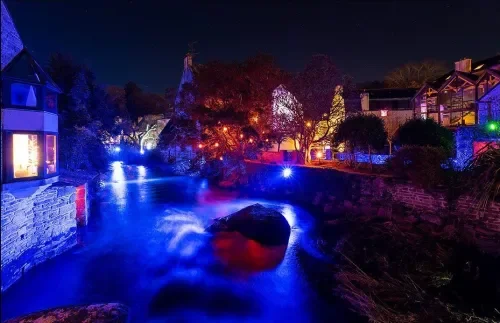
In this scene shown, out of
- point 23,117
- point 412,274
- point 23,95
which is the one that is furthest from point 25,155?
point 412,274

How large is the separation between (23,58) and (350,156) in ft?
64.4

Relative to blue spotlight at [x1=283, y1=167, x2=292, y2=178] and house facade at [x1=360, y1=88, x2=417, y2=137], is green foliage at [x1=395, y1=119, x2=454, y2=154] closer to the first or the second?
blue spotlight at [x1=283, y1=167, x2=292, y2=178]

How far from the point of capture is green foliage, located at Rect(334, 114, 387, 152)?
21.6 m

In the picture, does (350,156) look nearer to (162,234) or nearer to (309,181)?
(309,181)

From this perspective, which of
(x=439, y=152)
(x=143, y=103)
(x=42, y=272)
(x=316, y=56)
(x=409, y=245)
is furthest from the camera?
(x=143, y=103)

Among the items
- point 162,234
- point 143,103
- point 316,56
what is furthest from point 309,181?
point 143,103

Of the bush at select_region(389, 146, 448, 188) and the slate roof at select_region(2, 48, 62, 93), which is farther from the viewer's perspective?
the bush at select_region(389, 146, 448, 188)

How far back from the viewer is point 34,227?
35.5ft

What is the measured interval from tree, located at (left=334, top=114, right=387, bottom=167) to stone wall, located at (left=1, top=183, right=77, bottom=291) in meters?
16.8

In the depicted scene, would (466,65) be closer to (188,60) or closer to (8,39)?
(188,60)

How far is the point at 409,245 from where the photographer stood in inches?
480

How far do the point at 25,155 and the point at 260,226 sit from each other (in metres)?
9.46

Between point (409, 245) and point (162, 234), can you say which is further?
point (162, 234)

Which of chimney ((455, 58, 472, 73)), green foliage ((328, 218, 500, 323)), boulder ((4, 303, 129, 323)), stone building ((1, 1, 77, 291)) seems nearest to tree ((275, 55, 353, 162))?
green foliage ((328, 218, 500, 323))
